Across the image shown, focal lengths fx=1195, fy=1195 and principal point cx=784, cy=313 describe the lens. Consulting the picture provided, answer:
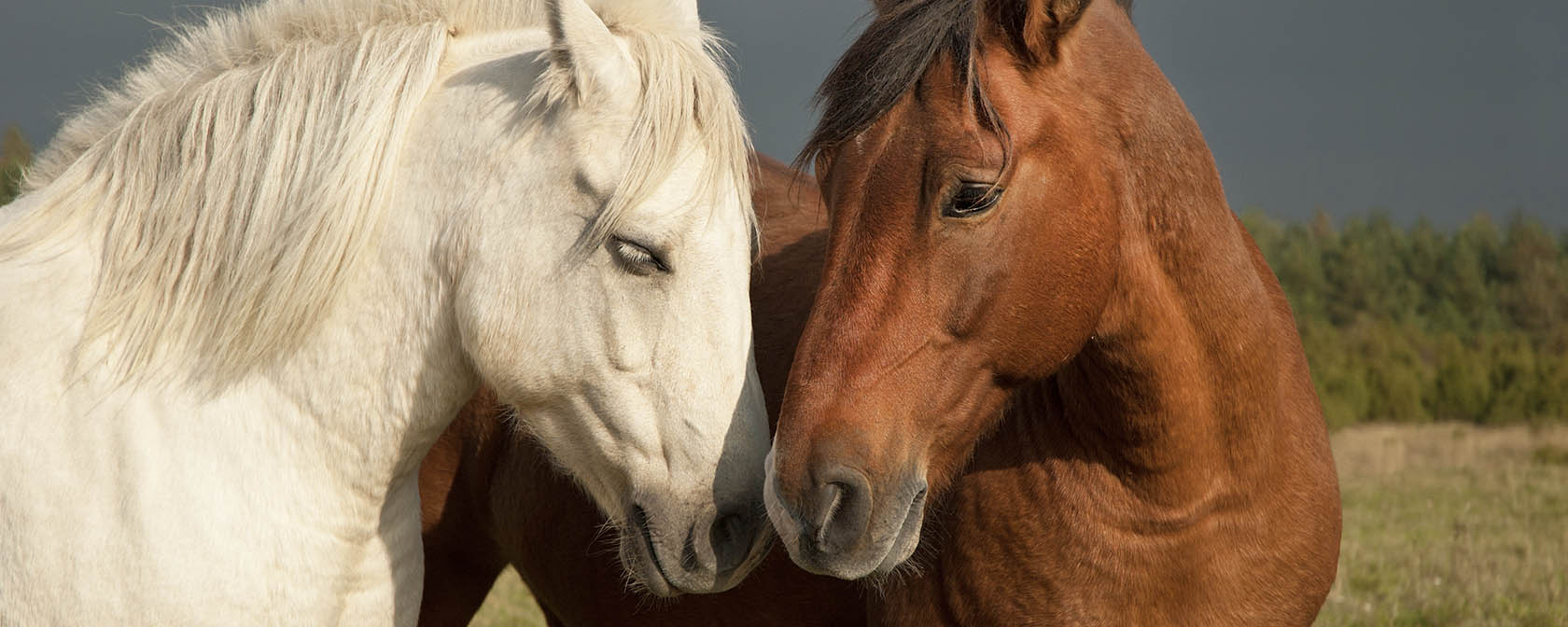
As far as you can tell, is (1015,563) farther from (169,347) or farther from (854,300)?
(169,347)

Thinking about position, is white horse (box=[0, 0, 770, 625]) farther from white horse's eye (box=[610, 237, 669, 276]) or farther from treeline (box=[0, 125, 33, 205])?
treeline (box=[0, 125, 33, 205])

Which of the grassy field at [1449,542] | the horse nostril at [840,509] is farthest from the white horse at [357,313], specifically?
the grassy field at [1449,542]

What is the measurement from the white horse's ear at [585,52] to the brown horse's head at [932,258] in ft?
1.53

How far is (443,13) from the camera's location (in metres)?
2.52

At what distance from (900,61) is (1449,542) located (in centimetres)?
675

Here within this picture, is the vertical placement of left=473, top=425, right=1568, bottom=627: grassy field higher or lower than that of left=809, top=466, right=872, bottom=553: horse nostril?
lower

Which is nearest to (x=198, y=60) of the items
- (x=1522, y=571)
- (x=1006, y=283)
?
(x=1006, y=283)

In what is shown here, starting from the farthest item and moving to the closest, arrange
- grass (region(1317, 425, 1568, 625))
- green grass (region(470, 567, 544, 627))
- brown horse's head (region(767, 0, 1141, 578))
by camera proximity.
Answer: green grass (region(470, 567, 544, 627)) < grass (region(1317, 425, 1568, 625)) < brown horse's head (region(767, 0, 1141, 578))

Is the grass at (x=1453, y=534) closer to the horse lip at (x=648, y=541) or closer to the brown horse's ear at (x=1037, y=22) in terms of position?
the brown horse's ear at (x=1037, y=22)

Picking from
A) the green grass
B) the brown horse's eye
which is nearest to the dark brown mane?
the brown horse's eye

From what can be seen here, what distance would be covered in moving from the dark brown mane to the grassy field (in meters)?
4.16

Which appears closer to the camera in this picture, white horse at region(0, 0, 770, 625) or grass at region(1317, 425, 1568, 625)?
white horse at region(0, 0, 770, 625)

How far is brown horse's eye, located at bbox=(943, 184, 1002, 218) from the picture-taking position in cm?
230

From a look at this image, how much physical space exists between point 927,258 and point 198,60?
5.30ft
